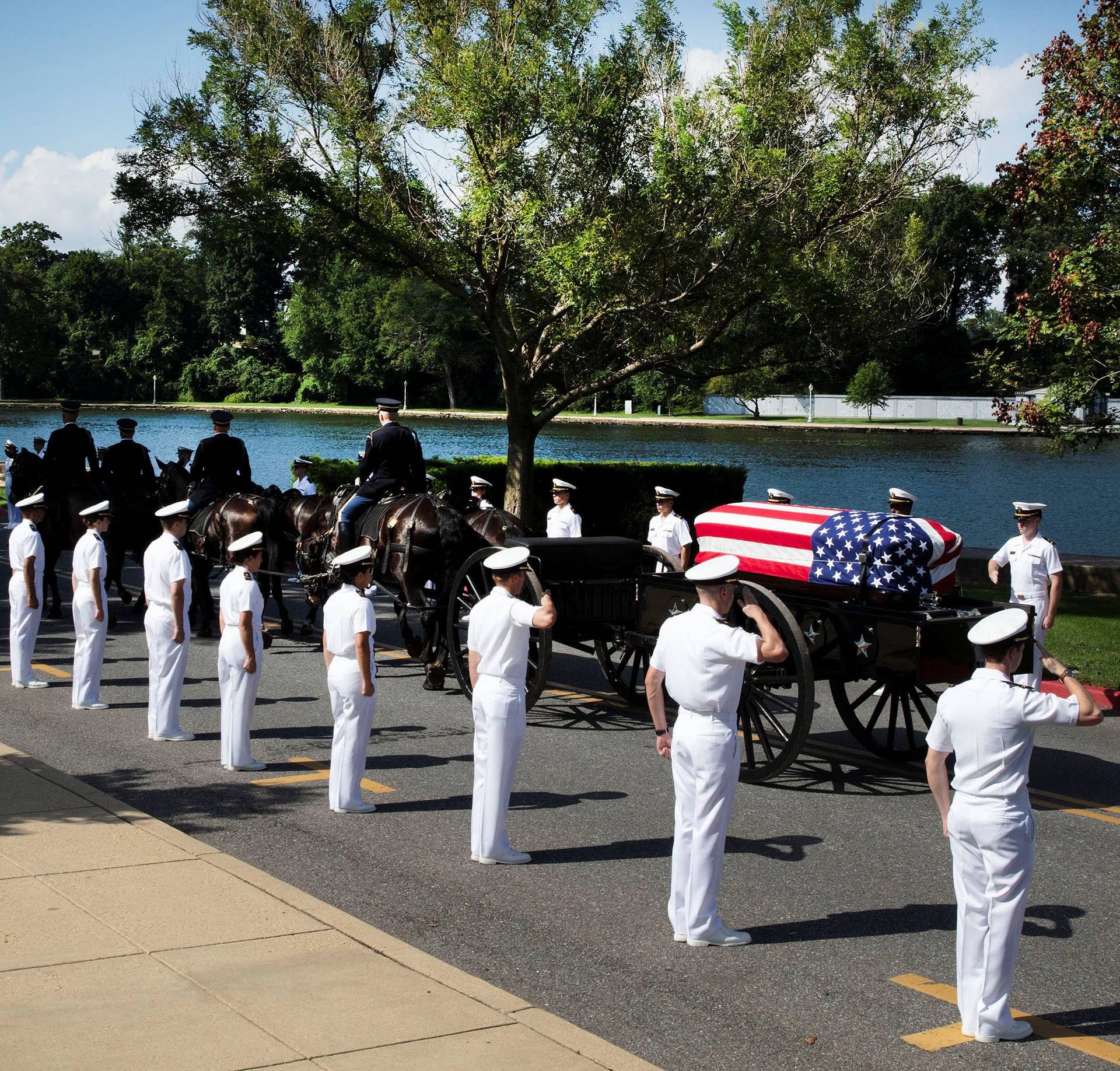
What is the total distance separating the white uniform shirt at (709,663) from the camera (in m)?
6.56

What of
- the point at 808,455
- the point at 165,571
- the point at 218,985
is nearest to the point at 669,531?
the point at 165,571

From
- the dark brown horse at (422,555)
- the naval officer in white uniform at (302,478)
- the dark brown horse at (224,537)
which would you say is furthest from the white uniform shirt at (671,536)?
the naval officer in white uniform at (302,478)

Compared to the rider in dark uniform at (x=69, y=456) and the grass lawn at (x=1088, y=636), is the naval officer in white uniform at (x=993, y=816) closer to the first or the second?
the grass lawn at (x=1088, y=636)

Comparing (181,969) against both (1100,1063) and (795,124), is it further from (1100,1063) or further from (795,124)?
(795,124)

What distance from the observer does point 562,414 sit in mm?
90500

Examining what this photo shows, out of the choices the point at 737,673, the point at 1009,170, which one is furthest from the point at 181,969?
the point at 1009,170

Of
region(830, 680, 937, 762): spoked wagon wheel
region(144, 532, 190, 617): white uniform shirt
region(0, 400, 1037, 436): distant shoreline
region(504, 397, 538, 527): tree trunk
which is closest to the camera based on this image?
region(830, 680, 937, 762): spoked wagon wheel

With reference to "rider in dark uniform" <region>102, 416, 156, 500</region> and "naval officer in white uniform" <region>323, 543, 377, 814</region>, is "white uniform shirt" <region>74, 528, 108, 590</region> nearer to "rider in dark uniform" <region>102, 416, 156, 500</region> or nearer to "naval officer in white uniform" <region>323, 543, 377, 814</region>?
"naval officer in white uniform" <region>323, 543, 377, 814</region>

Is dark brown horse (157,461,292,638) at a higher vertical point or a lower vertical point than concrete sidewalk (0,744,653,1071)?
higher

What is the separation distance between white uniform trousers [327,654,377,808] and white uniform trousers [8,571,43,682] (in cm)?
546

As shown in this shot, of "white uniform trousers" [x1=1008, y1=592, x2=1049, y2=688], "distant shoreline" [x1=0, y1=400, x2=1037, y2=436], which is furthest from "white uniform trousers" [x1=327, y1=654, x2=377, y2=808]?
"distant shoreline" [x1=0, y1=400, x2=1037, y2=436]

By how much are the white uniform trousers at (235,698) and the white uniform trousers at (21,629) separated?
3878 millimetres

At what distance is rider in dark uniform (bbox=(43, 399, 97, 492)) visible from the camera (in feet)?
59.0

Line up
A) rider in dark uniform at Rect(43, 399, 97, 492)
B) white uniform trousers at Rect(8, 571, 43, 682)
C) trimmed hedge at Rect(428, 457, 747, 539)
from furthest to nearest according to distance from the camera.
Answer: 1. trimmed hedge at Rect(428, 457, 747, 539)
2. rider in dark uniform at Rect(43, 399, 97, 492)
3. white uniform trousers at Rect(8, 571, 43, 682)
